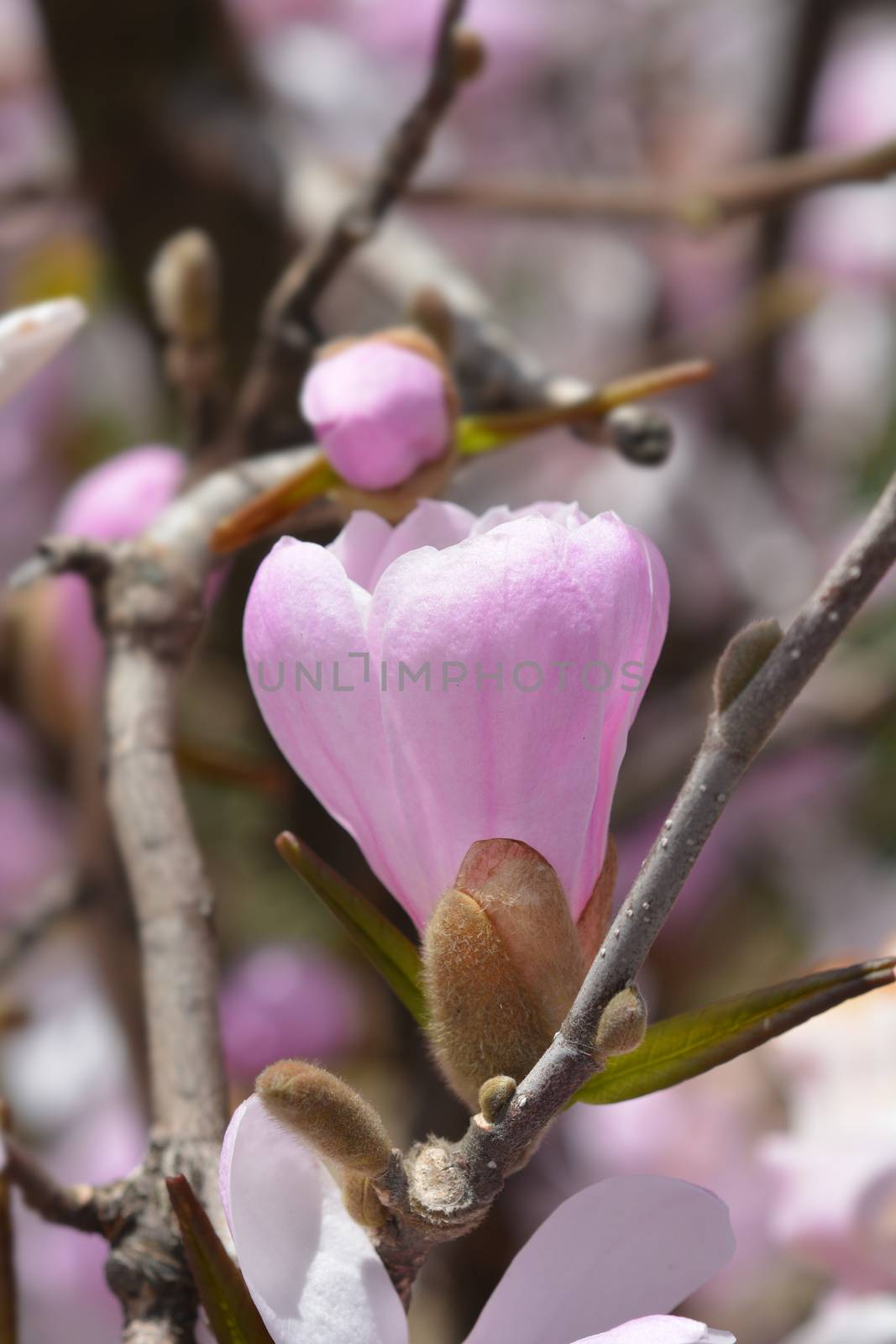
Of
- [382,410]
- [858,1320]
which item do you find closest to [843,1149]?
[858,1320]

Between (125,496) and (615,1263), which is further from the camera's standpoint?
(125,496)

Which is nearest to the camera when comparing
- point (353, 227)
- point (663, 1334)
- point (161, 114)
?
point (663, 1334)

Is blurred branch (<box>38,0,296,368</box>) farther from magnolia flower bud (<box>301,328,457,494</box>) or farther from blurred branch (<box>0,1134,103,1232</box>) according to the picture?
blurred branch (<box>0,1134,103,1232</box>)

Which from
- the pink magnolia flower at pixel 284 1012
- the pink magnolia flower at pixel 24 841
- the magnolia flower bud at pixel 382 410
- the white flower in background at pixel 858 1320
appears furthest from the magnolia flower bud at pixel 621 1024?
the pink magnolia flower at pixel 24 841

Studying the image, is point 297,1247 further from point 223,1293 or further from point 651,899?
point 651,899

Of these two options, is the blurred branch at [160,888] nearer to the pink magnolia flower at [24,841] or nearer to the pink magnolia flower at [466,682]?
the pink magnolia flower at [466,682]

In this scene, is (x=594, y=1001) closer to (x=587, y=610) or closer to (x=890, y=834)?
(x=587, y=610)
